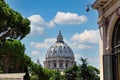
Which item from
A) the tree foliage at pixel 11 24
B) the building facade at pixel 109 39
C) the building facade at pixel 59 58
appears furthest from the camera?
the building facade at pixel 59 58

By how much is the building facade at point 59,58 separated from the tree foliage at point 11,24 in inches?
5236

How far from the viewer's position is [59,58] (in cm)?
16000

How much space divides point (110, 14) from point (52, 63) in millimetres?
145651

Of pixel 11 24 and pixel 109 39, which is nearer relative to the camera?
pixel 109 39

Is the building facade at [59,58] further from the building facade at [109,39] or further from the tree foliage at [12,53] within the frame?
the building facade at [109,39]

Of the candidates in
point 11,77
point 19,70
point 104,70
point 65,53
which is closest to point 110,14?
point 104,70

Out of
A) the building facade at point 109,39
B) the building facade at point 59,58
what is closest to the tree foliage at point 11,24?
the building facade at point 109,39

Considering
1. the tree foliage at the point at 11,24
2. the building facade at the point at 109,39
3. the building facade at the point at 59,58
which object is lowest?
the building facade at the point at 109,39

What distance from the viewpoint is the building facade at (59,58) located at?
16000 centimetres

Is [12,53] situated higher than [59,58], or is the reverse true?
[59,58]

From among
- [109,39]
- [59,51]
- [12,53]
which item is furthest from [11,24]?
[59,51]

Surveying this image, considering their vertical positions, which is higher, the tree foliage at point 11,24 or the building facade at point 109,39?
the tree foliage at point 11,24

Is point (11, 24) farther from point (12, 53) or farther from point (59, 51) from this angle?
point (59, 51)

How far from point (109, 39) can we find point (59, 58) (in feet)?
472
